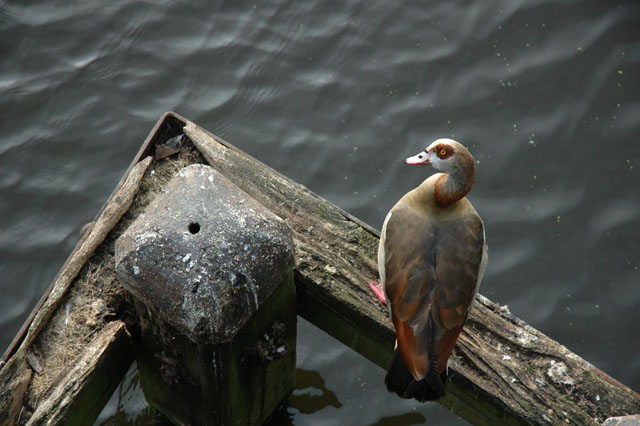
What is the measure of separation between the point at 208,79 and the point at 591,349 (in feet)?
12.7

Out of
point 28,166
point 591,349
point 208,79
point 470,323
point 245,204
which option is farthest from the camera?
point 208,79

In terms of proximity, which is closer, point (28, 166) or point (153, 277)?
point (153, 277)

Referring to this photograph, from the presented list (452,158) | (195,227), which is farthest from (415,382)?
(195,227)

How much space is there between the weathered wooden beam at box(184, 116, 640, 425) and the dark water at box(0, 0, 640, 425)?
5.05ft

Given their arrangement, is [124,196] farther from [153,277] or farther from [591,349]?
[591,349]

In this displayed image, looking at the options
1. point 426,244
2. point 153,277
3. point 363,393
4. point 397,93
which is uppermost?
point 153,277

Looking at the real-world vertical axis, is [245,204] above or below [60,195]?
above

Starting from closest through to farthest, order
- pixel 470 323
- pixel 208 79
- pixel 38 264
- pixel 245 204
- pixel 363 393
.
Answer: pixel 245 204, pixel 470 323, pixel 363 393, pixel 38 264, pixel 208 79

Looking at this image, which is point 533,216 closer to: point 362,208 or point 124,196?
point 362,208

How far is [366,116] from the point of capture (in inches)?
218

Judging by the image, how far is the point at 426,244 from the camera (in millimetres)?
2959

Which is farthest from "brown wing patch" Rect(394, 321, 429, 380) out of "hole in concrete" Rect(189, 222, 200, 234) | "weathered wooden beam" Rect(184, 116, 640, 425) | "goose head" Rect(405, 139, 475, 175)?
"hole in concrete" Rect(189, 222, 200, 234)

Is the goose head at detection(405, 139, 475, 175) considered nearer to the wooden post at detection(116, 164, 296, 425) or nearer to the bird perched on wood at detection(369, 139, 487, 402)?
the bird perched on wood at detection(369, 139, 487, 402)

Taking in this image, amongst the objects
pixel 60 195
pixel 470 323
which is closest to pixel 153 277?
pixel 470 323
